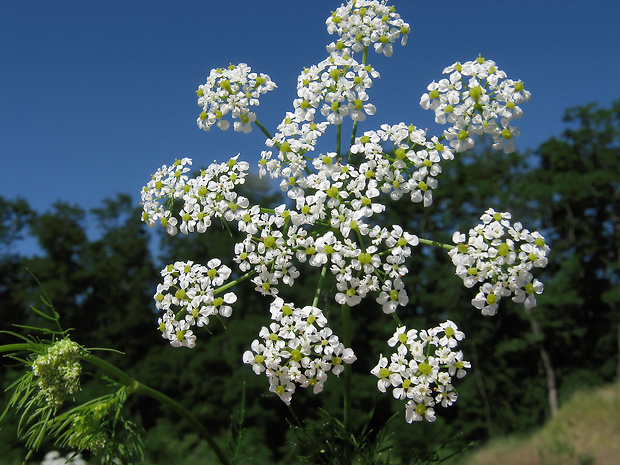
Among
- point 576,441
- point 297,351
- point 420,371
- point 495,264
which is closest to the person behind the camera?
point 297,351

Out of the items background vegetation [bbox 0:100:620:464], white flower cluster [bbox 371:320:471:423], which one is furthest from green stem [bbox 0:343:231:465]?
background vegetation [bbox 0:100:620:464]

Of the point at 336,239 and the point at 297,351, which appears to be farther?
the point at 336,239

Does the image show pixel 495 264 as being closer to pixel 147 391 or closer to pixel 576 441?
pixel 147 391

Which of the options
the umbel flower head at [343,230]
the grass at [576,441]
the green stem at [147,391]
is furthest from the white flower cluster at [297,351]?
the grass at [576,441]

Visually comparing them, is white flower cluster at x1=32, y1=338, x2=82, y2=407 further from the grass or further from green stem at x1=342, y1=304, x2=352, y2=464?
the grass

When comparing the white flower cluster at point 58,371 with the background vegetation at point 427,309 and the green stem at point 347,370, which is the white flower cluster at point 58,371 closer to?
the green stem at point 347,370

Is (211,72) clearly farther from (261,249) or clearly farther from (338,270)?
(338,270)

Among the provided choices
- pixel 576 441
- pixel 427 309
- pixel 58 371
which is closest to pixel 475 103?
pixel 58 371
